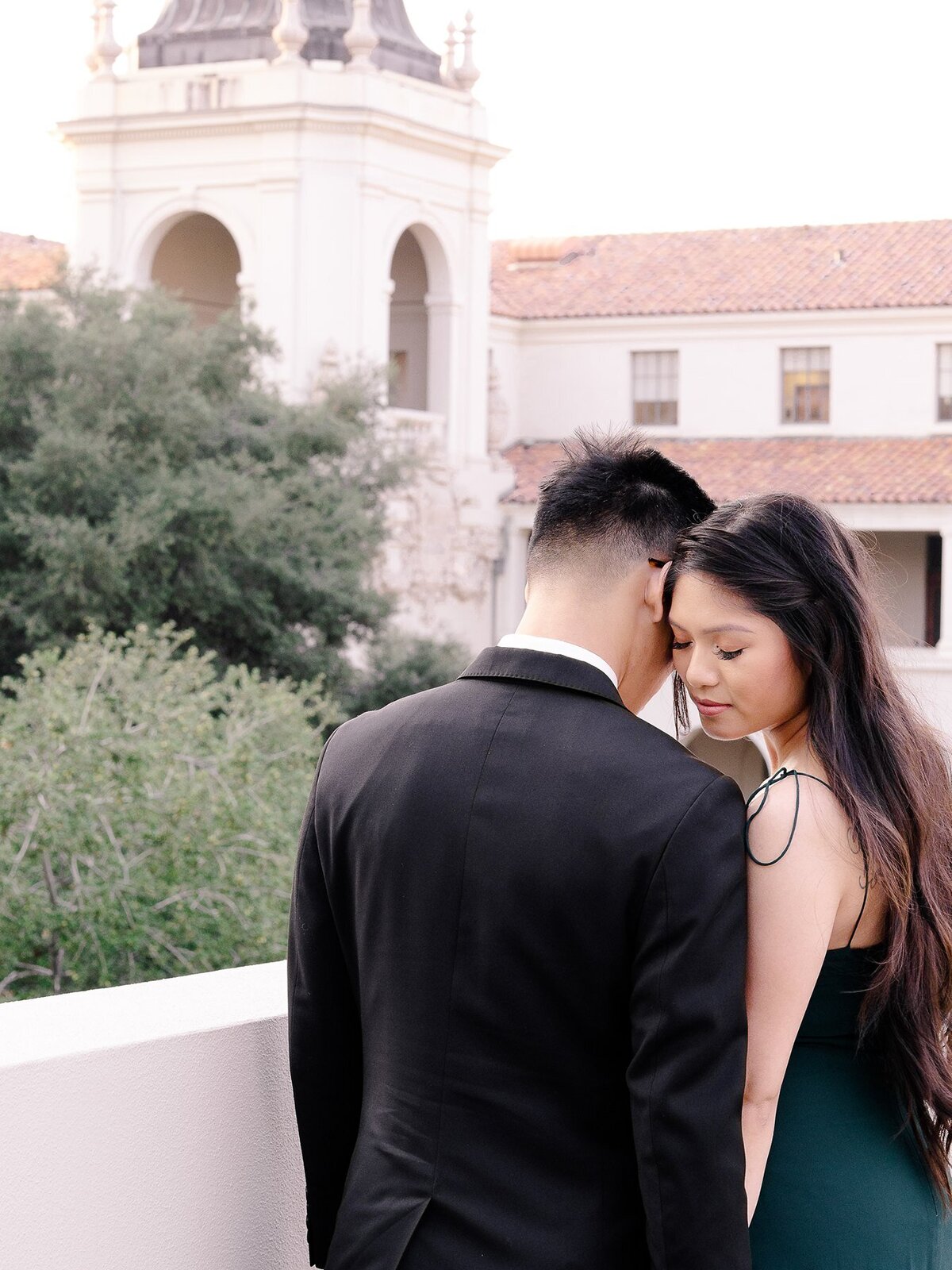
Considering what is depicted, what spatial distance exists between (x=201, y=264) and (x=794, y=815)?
1115 inches

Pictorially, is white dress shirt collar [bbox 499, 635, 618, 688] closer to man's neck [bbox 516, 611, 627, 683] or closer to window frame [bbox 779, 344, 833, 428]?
man's neck [bbox 516, 611, 627, 683]

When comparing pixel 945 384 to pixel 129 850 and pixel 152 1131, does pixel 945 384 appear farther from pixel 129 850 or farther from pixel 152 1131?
pixel 152 1131

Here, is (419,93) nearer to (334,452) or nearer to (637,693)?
(334,452)

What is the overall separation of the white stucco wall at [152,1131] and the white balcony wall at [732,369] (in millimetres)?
27308

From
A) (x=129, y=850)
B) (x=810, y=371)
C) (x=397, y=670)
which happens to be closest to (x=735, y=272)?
(x=810, y=371)

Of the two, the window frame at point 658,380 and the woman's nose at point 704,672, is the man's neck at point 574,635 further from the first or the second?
the window frame at point 658,380

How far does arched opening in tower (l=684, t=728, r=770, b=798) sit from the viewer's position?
107 inches

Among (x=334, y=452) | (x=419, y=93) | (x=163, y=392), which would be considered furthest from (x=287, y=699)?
(x=419, y=93)

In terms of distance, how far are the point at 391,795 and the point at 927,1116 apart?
29.9 inches

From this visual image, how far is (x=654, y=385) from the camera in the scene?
100 feet

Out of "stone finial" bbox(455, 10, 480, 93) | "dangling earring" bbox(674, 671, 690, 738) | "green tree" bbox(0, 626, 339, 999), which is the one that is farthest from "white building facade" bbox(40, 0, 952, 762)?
"dangling earring" bbox(674, 671, 690, 738)

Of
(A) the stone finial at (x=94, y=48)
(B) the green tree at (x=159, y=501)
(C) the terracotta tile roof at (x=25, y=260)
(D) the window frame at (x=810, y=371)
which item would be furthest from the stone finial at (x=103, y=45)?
(D) the window frame at (x=810, y=371)

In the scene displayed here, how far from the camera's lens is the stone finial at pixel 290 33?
2395 centimetres

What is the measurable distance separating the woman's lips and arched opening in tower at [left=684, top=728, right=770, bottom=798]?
0.61 meters
